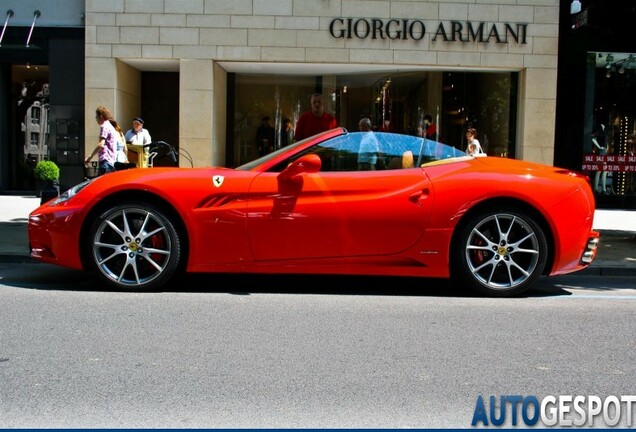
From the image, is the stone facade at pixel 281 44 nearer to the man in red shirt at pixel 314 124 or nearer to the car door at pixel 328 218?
the man in red shirt at pixel 314 124

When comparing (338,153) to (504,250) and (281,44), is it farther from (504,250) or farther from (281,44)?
(281,44)

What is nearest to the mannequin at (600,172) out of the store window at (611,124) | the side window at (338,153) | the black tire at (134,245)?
the store window at (611,124)

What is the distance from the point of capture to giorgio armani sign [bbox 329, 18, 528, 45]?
49.9ft

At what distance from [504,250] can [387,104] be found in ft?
35.9

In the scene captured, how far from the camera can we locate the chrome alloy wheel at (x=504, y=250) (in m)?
5.94

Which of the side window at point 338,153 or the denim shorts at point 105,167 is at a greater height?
the side window at point 338,153

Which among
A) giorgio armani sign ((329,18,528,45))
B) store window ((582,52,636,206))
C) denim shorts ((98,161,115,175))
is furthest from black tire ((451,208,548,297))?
store window ((582,52,636,206))

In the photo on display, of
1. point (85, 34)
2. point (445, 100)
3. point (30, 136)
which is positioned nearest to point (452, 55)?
point (445, 100)

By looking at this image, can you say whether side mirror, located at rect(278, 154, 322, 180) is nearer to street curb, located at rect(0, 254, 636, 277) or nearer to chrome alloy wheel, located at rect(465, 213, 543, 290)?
chrome alloy wheel, located at rect(465, 213, 543, 290)

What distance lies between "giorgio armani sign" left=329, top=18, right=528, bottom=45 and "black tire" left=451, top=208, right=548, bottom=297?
1008 centimetres

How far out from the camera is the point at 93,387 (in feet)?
11.9

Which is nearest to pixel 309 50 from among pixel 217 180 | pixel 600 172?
pixel 600 172

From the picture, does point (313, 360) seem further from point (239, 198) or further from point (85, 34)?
point (85, 34)

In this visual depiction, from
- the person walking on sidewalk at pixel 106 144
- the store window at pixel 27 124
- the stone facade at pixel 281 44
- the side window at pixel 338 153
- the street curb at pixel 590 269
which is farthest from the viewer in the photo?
the store window at pixel 27 124
